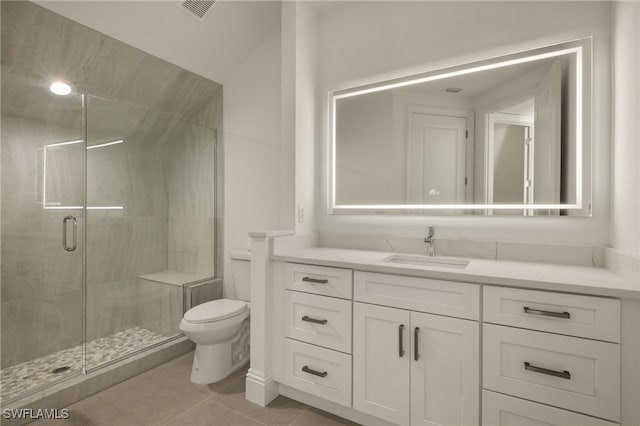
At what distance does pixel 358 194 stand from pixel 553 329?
4.52ft

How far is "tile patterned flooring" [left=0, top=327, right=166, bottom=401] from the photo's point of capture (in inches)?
69.7

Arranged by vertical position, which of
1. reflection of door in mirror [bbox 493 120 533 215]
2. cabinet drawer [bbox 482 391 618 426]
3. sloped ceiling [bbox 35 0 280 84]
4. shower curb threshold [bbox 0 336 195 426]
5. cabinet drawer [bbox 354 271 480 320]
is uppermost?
sloped ceiling [bbox 35 0 280 84]

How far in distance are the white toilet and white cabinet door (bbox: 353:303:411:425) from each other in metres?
0.95

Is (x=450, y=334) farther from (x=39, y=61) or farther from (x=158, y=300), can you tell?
(x=39, y=61)

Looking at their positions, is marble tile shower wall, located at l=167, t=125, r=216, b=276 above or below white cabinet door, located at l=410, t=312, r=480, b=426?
above

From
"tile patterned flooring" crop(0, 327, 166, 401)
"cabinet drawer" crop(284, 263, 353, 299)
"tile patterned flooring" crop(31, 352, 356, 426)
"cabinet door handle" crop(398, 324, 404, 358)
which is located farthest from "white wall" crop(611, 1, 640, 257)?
"tile patterned flooring" crop(0, 327, 166, 401)

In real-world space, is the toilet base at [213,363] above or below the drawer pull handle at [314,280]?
below

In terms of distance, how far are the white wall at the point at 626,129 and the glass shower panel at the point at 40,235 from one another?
314 centimetres

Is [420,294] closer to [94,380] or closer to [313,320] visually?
[313,320]

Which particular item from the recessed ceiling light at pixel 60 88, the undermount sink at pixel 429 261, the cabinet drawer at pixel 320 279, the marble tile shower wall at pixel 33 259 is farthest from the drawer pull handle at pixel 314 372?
the recessed ceiling light at pixel 60 88

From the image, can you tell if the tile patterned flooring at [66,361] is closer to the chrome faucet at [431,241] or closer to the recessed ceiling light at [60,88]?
the recessed ceiling light at [60,88]

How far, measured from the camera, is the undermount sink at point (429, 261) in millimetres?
1697

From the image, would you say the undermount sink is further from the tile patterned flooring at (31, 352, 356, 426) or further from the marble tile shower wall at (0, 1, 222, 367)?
the marble tile shower wall at (0, 1, 222, 367)

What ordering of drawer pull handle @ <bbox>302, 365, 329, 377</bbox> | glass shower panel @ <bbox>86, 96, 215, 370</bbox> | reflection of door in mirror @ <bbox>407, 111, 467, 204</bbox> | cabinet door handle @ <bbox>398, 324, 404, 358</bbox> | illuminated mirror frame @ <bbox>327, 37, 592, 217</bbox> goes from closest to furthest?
1. cabinet door handle @ <bbox>398, 324, 404, 358</bbox>
2. illuminated mirror frame @ <bbox>327, 37, 592, 217</bbox>
3. drawer pull handle @ <bbox>302, 365, 329, 377</bbox>
4. reflection of door in mirror @ <bbox>407, 111, 467, 204</bbox>
5. glass shower panel @ <bbox>86, 96, 215, 370</bbox>
